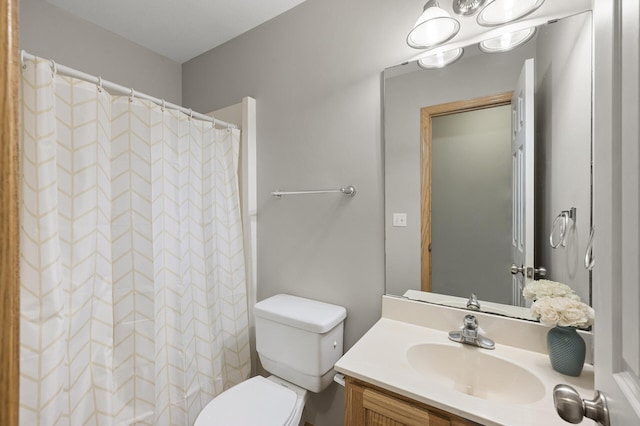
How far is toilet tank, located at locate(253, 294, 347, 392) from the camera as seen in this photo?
1366 mm

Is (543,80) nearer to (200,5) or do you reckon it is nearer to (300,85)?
(300,85)

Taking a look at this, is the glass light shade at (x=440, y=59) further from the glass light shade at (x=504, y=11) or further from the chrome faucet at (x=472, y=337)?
the chrome faucet at (x=472, y=337)

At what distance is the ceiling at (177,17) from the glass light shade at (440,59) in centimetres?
89

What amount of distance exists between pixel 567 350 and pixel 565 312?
0.41 feet

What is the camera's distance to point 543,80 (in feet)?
3.45

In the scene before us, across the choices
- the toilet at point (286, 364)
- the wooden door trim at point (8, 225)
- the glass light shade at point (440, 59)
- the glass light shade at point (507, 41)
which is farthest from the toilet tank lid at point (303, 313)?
the glass light shade at point (507, 41)

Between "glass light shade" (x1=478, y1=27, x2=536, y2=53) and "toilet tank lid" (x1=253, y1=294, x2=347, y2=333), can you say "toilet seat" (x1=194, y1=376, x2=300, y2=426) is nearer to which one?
"toilet tank lid" (x1=253, y1=294, x2=347, y2=333)

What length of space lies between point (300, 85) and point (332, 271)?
1103mm

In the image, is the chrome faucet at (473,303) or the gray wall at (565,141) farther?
the chrome faucet at (473,303)

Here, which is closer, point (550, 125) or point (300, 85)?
point (550, 125)

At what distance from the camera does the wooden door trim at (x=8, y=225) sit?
0.34 m

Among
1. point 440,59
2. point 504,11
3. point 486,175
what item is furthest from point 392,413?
point 504,11

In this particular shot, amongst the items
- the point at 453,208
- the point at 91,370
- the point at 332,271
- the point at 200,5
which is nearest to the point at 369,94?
the point at 453,208

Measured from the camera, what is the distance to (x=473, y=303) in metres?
1.19
